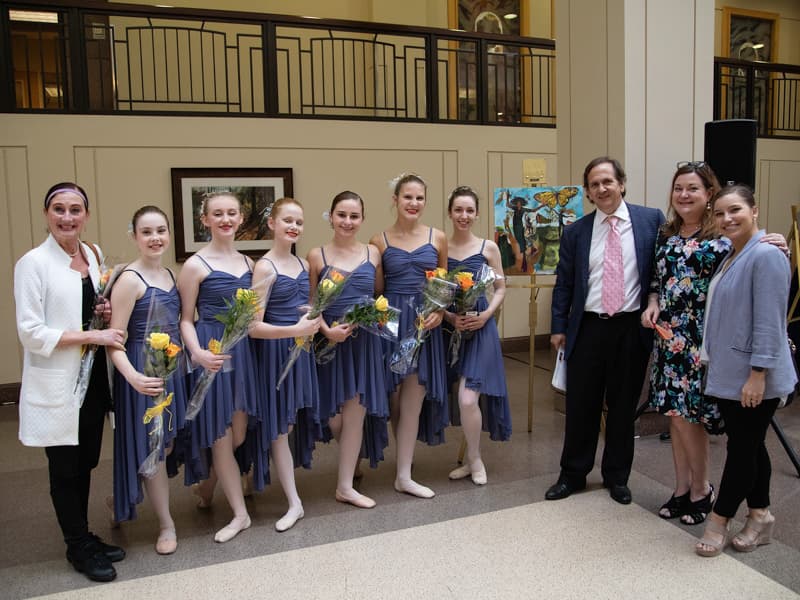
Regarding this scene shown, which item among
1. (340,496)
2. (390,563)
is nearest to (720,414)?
(390,563)

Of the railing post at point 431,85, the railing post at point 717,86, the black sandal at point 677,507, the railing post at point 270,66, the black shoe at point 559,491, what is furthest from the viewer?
the railing post at point 717,86

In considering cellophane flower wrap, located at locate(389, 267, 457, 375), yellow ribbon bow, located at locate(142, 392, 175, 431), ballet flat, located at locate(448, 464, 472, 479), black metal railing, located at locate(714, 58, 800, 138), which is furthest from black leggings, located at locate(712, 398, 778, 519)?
black metal railing, located at locate(714, 58, 800, 138)

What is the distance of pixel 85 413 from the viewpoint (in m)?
2.67

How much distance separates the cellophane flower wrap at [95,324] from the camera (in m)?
2.61

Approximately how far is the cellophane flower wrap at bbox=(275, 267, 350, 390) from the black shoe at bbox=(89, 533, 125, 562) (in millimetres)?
973

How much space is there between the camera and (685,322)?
295 cm

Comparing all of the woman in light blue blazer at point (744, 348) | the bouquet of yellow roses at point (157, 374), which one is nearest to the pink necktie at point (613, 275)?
the woman in light blue blazer at point (744, 348)

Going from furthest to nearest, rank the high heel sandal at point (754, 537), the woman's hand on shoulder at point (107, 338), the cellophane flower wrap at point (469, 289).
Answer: the cellophane flower wrap at point (469, 289) < the high heel sandal at point (754, 537) < the woman's hand on shoulder at point (107, 338)

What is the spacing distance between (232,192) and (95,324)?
3.83 m

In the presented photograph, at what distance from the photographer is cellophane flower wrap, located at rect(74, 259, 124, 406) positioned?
2.61 m

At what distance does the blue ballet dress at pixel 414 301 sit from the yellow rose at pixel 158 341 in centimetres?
117

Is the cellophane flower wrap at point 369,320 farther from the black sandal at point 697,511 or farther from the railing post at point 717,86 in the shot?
the railing post at point 717,86

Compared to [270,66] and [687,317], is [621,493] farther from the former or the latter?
[270,66]

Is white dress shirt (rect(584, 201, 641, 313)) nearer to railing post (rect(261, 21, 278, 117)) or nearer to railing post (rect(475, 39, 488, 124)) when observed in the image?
railing post (rect(261, 21, 278, 117))
